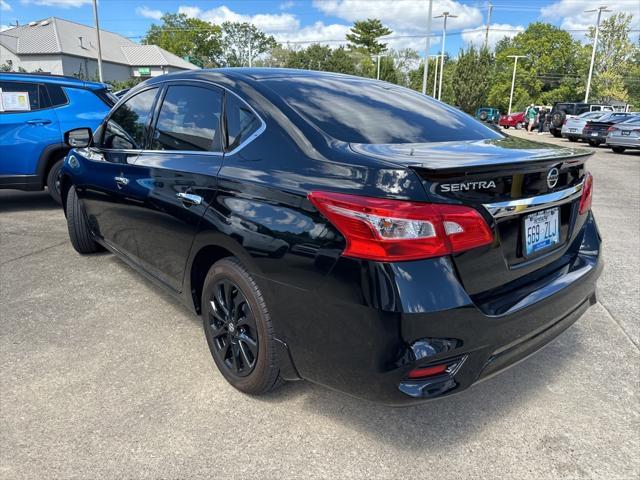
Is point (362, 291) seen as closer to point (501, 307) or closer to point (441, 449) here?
point (501, 307)

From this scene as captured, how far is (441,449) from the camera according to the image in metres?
2.20

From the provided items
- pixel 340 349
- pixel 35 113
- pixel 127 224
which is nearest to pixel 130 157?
pixel 127 224

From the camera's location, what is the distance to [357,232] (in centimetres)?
181

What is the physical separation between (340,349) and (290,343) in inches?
11.4

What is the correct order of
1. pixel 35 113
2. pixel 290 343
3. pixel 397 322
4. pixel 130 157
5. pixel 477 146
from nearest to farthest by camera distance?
pixel 397 322 < pixel 290 343 < pixel 477 146 < pixel 130 157 < pixel 35 113

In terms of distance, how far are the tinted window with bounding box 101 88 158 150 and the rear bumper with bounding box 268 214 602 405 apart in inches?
72.0

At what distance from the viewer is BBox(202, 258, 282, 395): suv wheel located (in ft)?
7.41

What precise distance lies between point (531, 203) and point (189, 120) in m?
1.90

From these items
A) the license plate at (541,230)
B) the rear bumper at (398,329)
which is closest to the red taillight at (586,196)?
the license plate at (541,230)

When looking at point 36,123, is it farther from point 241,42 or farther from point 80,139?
point 241,42

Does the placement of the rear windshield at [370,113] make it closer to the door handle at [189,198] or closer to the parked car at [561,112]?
the door handle at [189,198]

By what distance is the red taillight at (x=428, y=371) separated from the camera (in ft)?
6.01

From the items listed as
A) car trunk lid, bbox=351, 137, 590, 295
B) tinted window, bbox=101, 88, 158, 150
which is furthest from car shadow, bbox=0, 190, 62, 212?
car trunk lid, bbox=351, 137, 590, 295

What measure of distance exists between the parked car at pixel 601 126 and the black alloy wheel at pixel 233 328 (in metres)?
19.6
